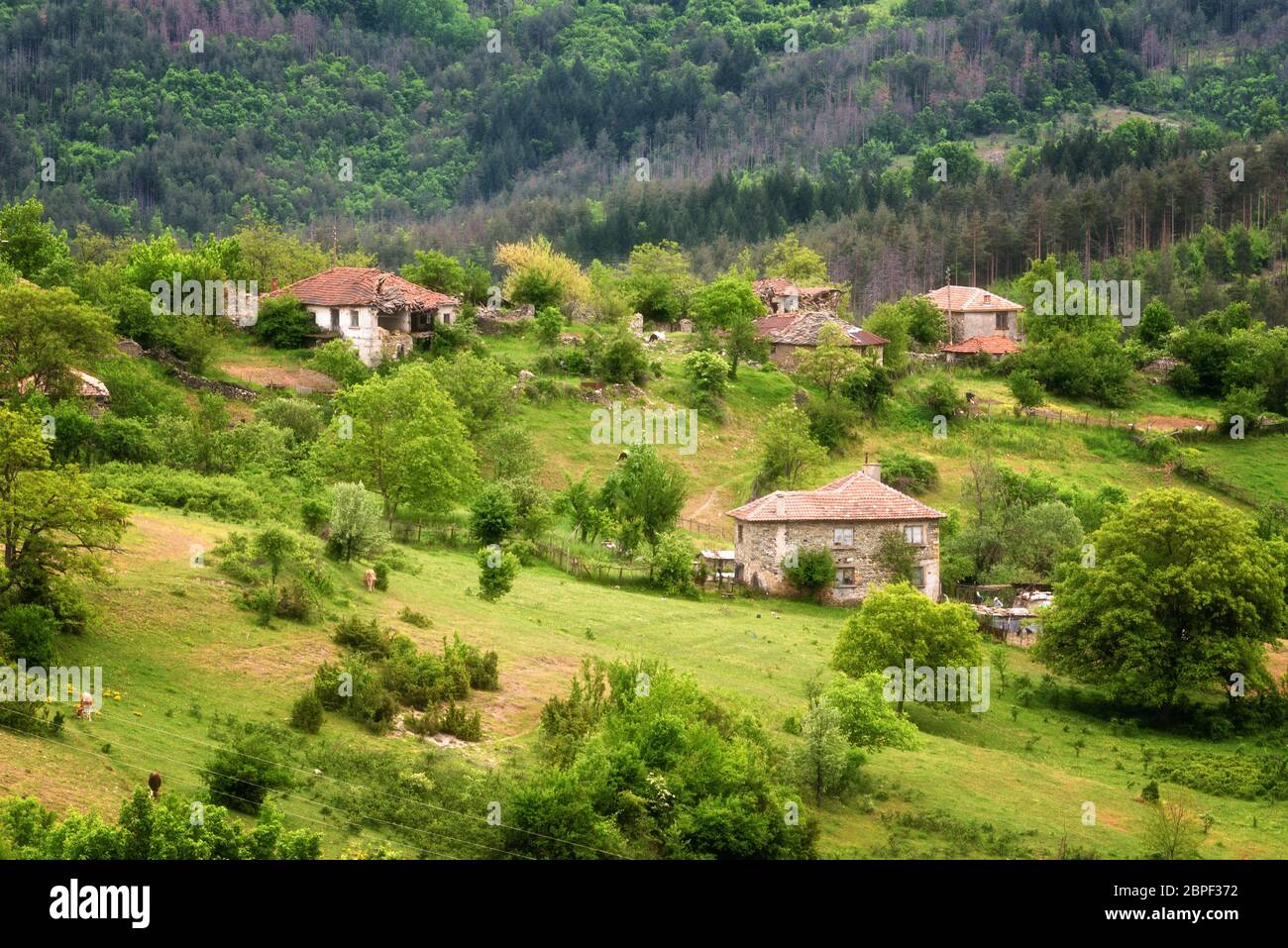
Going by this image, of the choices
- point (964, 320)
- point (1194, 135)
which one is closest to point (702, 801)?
point (964, 320)

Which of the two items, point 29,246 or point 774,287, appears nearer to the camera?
point 29,246

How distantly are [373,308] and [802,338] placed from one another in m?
26.4

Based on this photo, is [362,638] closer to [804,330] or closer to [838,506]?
[838,506]

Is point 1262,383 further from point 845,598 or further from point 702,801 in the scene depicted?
point 702,801

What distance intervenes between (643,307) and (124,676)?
2757 inches

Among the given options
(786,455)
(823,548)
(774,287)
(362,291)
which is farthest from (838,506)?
(774,287)

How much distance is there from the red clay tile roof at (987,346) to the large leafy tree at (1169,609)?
47003mm

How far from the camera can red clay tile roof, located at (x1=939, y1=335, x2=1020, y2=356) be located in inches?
4198

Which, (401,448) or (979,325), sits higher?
(979,325)

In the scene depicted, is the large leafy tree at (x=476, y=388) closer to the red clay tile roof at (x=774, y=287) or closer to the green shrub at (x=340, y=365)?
the green shrub at (x=340, y=365)

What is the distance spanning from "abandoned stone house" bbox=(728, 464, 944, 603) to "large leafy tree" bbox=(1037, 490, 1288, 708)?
30.7 feet

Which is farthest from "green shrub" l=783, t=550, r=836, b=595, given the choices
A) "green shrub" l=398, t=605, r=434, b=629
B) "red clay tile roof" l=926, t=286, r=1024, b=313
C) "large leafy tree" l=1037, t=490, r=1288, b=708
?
"red clay tile roof" l=926, t=286, r=1024, b=313

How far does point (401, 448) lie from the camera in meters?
67.2

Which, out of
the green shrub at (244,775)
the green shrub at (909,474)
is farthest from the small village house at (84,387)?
the green shrub at (909,474)
